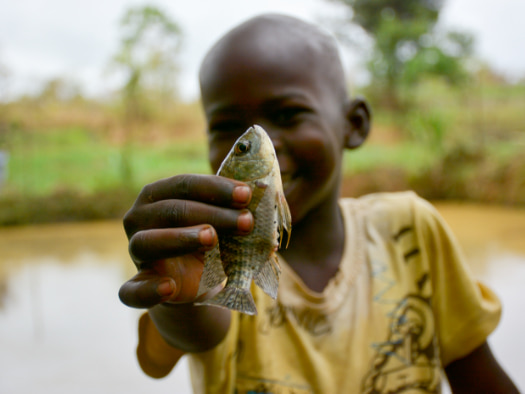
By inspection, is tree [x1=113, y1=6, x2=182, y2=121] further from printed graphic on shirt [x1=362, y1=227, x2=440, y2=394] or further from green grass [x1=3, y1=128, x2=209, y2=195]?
printed graphic on shirt [x1=362, y1=227, x2=440, y2=394]

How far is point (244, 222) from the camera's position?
724 millimetres

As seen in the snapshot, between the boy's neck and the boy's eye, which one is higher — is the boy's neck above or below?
below

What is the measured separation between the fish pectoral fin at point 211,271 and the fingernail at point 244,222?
0.12 metres

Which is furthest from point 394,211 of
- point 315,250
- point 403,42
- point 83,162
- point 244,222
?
point 403,42

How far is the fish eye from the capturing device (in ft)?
2.57

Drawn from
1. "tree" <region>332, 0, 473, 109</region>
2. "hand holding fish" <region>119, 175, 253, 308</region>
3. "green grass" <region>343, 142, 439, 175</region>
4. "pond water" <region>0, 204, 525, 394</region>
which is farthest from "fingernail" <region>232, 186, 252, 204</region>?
"tree" <region>332, 0, 473, 109</region>

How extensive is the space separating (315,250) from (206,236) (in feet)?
2.49

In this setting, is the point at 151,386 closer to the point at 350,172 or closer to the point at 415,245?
the point at 415,245

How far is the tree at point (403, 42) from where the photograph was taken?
17.0 metres

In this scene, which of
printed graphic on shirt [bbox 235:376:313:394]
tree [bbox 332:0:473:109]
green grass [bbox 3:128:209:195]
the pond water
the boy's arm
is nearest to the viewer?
printed graphic on shirt [bbox 235:376:313:394]

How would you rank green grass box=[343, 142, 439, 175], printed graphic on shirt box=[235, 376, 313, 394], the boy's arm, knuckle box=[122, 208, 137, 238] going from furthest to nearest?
green grass box=[343, 142, 439, 175] < the boy's arm < printed graphic on shirt box=[235, 376, 313, 394] < knuckle box=[122, 208, 137, 238]

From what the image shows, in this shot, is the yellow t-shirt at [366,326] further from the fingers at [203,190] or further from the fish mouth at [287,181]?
the fingers at [203,190]

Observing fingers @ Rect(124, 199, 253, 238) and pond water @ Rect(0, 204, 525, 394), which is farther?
pond water @ Rect(0, 204, 525, 394)

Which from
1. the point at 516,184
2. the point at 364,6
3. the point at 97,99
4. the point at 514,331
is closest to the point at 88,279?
the point at 514,331
